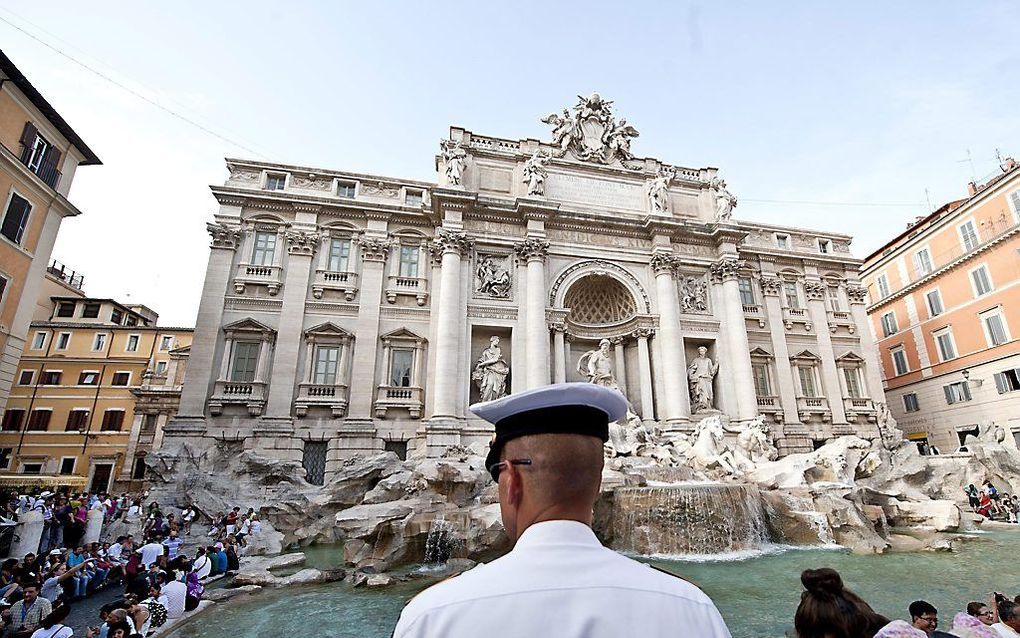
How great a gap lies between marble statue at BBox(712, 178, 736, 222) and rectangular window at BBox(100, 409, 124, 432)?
34249 mm

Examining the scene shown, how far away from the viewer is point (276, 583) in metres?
9.02

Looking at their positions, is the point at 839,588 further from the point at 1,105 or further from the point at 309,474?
the point at 1,105

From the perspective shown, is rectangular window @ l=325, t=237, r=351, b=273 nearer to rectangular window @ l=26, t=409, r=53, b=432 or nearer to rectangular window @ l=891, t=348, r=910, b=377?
rectangular window @ l=26, t=409, r=53, b=432

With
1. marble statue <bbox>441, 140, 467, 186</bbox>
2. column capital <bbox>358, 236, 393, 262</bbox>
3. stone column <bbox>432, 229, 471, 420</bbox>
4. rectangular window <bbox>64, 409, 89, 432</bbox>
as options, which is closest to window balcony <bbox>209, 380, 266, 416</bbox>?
stone column <bbox>432, 229, 471, 420</bbox>

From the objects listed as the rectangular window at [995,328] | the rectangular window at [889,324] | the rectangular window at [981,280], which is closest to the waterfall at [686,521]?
the rectangular window at [995,328]

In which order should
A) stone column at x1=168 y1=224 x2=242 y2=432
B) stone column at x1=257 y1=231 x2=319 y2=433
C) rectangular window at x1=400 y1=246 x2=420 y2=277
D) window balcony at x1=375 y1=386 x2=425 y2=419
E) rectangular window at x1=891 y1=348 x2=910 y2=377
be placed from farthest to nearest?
rectangular window at x1=891 y1=348 x2=910 y2=377
rectangular window at x1=400 y1=246 x2=420 y2=277
window balcony at x1=375 y1=386 x2=425 y2=419
stone column at x1=257 y1=231 x2=319 y2=433
stone column at x1=168 y1=224 x2=242 y2=432

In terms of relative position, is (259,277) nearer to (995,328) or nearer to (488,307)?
(488,307)

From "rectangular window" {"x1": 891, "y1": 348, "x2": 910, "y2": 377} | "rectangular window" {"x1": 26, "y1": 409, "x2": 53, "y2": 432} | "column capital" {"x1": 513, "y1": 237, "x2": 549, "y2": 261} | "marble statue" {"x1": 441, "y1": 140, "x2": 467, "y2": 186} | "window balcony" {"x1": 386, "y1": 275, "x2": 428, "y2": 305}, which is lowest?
"rectangular window" {"x1": 26, "y1": 409, "x2": 53, "y2": 432}

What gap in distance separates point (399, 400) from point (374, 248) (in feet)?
21.0

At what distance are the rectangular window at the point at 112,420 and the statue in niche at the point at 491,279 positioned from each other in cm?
2367

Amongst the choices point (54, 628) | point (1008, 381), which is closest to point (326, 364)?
point (54, 628)

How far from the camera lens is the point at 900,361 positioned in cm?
2778

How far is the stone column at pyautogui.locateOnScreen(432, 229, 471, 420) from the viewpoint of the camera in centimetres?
1784

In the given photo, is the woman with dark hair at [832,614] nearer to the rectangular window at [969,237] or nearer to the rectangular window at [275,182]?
the rectangular window at [275,182]
